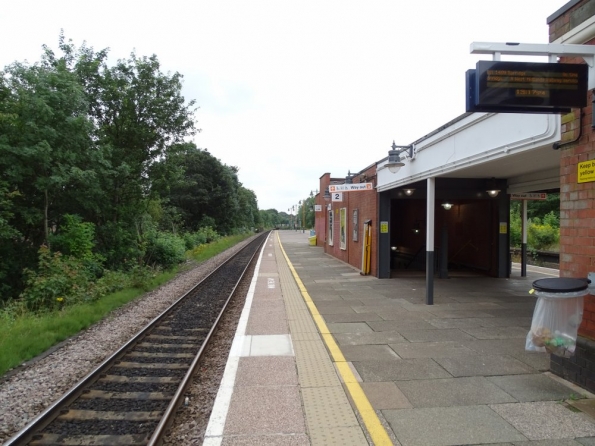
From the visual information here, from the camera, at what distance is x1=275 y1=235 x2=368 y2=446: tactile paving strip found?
11.4 feet

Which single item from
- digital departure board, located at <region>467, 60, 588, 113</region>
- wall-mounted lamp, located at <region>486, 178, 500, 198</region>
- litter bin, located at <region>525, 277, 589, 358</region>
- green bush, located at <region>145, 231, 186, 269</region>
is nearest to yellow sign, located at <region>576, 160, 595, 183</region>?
digital departure board, located at <region>467, 60, 588, 113</region>

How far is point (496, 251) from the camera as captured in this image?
44.9 ft

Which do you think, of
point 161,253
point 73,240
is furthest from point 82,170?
point 161,253

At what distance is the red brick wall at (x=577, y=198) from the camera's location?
4336mm

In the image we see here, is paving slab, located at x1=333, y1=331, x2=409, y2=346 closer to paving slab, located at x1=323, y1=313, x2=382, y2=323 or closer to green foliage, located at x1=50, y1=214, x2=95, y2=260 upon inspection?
paving slab, located at x1=323, y1=313, x2=382, y2=323

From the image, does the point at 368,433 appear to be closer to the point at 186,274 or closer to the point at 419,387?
the point at 419,387

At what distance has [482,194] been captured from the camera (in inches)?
487

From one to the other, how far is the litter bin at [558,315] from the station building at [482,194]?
41 cm

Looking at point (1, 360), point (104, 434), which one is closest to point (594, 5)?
point (104, 434)

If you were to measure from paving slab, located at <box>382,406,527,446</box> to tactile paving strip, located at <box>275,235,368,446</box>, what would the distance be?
0.39 m

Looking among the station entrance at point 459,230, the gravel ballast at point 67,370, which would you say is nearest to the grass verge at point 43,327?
the gravel ballast at point 67,370

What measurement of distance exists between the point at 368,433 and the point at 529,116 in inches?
190

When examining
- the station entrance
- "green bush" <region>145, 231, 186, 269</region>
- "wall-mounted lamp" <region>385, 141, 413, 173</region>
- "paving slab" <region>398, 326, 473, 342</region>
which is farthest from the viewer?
"green bush" <region>145, 231, 186, 269</region>

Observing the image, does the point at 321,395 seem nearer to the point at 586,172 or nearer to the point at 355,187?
the point at 586,172
